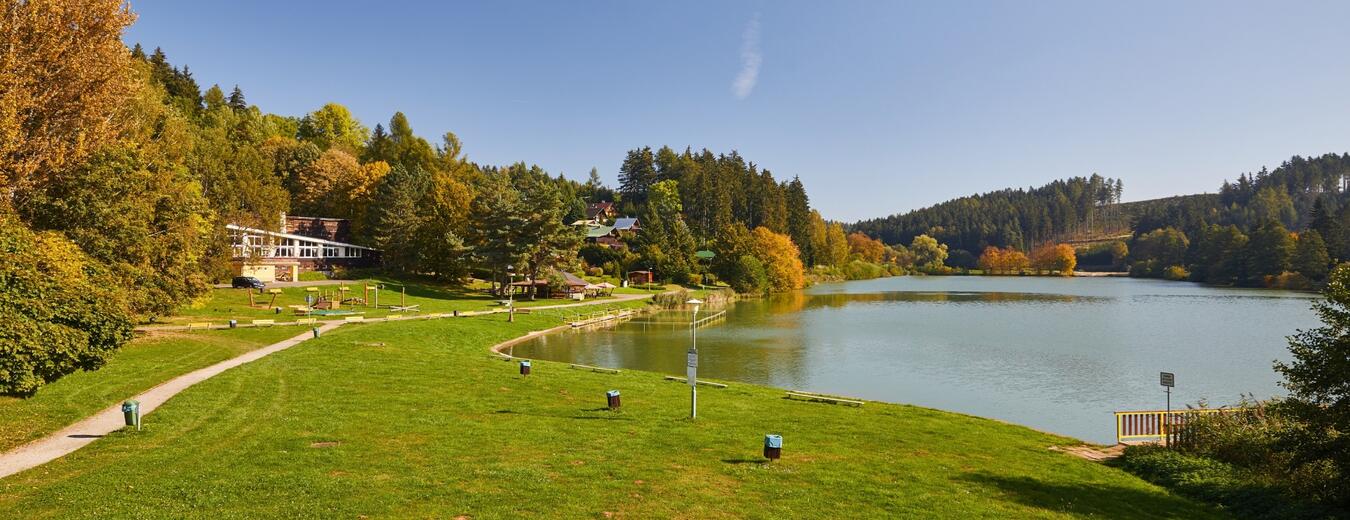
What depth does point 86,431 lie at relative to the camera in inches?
640

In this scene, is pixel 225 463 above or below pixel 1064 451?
above

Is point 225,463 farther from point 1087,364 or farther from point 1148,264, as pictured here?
point 1148,264

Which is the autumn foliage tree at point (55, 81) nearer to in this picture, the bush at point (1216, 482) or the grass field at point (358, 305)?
the grass field at point (358, 305)

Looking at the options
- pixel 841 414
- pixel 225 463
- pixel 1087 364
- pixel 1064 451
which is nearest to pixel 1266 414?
pixel 1064 451

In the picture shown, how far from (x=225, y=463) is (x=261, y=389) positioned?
8.83 meters

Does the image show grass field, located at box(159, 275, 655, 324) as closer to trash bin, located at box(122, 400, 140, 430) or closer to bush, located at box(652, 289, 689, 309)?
bush, located at box(652, 289, 689, 309)

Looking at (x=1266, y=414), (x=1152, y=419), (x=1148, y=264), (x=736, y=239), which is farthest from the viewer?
(x=1148, y=264)

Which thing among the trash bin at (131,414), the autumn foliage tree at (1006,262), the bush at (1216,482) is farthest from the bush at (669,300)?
the autumn foliage tree at (1006,262)

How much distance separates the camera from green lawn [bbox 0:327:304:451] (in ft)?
54.0

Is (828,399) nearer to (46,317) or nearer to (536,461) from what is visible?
(536,461)

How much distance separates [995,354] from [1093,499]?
29.1 m

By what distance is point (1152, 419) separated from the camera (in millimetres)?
22219

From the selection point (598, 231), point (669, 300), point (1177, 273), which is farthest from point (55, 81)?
point (1177, 273)

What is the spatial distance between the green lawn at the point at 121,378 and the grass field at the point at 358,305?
410cm
